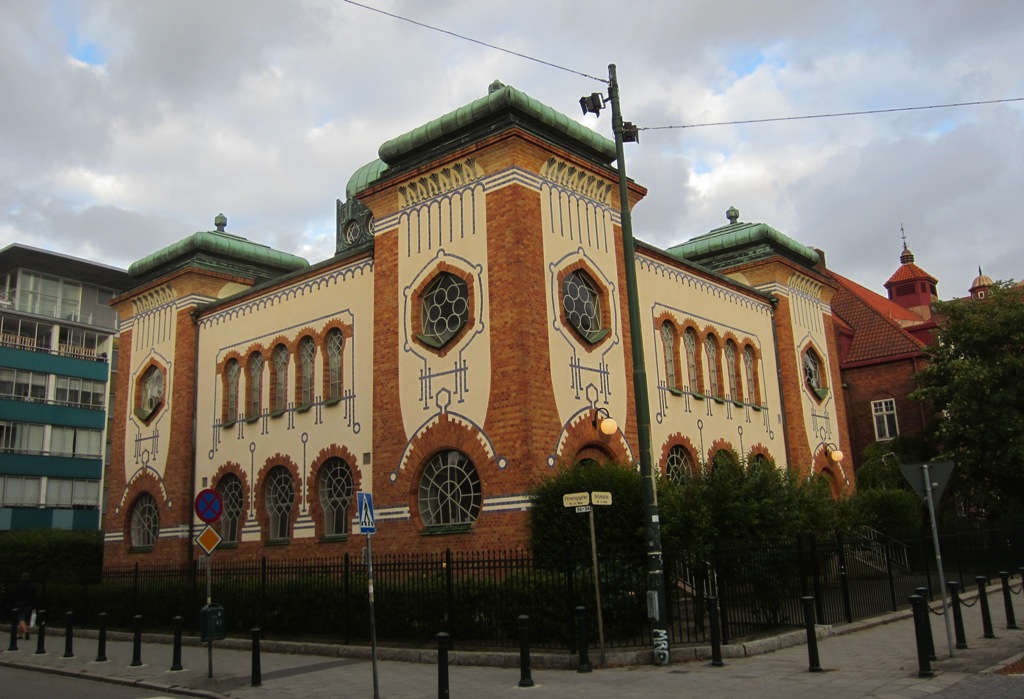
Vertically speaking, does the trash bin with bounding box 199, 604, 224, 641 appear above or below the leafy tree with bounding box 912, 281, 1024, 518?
below

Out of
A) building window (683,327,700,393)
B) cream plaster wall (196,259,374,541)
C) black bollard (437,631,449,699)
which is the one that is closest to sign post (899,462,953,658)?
black bollard (437,631,449,699)

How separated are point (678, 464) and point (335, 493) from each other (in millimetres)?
8021

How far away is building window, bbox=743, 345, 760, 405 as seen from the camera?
25219mm

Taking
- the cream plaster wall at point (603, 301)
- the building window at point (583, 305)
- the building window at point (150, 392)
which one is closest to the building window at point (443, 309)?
the cream plaster wall at point (603, 301)

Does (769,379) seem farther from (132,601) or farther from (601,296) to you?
(132,601)

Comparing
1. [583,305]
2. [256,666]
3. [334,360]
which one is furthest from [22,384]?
[256,666]

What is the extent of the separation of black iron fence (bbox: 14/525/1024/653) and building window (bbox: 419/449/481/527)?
0.88m

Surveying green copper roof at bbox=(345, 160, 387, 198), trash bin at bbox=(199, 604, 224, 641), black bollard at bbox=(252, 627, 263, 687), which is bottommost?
black bollard at bbox=(252, 627, 263, 687)

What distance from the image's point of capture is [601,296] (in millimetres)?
19719

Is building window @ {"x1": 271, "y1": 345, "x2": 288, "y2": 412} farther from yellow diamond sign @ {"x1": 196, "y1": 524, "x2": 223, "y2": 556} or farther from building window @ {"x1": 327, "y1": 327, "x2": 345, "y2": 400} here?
yellow diamond sign @ {"x1": 196, "y1": 524, "x2": 223, "y2": 556}

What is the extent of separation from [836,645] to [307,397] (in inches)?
521

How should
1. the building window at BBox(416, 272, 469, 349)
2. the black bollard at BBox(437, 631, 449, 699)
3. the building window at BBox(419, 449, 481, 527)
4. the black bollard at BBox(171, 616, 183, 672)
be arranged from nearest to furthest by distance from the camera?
the black bollard at BBox(437, 631, 449, 699) → the black bollard at BBox(171, 616, 183, 672) → the building window at BBox(419, 449, 481, 527) → the building window at BBox(416, 272, 469, 349)

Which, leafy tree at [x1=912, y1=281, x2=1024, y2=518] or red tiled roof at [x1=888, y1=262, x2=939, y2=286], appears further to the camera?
red tiled roof at [x1=888, y1=262, x2=939, y2=286]

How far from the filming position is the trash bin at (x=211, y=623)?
1300 centimetres
